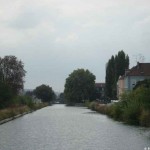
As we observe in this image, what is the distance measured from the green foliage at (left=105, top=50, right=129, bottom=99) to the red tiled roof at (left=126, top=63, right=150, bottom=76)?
16.1 feet

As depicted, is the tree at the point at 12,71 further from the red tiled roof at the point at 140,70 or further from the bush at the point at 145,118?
the bush at the point at 145,118

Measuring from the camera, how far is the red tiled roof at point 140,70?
122 metres

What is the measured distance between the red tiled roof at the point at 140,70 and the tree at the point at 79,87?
4353cm

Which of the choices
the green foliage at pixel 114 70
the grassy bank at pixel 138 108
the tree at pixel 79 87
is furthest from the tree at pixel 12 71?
the tree at pixel 79 87

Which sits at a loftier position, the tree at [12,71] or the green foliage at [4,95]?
the tree at [12,71]

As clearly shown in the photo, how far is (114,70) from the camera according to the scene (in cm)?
13312

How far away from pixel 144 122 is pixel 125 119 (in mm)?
6720

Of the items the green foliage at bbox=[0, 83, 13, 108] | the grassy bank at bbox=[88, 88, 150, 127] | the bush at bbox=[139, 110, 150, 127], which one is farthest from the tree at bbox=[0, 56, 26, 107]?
the bush at bbox=[139, 110, 150, 127]

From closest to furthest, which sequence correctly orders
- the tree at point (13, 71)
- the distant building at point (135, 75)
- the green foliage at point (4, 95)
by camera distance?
the green foliage at point (4, 95)
the tree at point (13, 71)
the distant building at point (135, 75)

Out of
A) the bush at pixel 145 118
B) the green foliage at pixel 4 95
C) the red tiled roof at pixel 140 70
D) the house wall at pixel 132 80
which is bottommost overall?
the bush at pixel 145 118

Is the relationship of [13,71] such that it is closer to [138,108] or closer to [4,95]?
[4,95]

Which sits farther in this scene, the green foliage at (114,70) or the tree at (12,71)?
the green foliage at (114,70)

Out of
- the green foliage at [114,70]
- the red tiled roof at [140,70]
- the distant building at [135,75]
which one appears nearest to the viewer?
the distant building at [135,75]

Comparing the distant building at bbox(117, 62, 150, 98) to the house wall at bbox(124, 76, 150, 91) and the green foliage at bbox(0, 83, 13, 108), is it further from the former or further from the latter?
the green foliage at bbox(0, 83, 13, 108)
